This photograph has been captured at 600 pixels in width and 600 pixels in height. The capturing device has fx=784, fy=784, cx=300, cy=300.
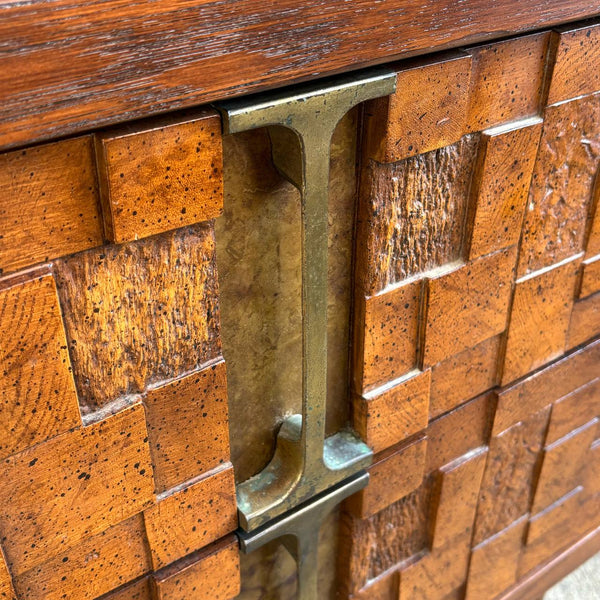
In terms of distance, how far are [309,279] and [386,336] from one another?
0.21m

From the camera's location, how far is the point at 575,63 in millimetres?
1052

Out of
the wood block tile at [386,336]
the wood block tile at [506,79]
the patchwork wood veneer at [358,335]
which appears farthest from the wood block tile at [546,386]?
the wood block tile at [506,79]

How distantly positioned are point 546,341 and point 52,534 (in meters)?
0.85

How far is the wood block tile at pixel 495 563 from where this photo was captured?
1.51 meters

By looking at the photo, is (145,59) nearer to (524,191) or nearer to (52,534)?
(52,534)

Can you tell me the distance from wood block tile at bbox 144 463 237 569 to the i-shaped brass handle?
0.04 metres

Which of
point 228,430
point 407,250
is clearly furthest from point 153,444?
point 407,250

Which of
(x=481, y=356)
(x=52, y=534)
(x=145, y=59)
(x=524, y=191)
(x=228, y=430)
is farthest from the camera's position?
(x=481, y=356)

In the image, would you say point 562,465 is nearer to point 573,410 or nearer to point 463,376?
point 573,410

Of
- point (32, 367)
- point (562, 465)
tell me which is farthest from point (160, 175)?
point (562, 465)

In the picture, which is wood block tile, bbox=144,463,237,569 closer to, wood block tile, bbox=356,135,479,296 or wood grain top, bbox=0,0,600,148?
wood block tile, bbox=356,135,479,296

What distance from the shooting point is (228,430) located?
3.22 feet

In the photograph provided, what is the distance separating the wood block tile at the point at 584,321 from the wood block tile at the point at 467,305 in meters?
0.22

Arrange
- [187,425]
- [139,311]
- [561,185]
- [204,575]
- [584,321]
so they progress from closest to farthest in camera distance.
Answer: [139,311] → [187,425] → [204,575] → [561,185] → [584,321]
